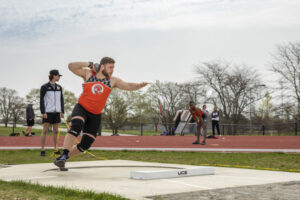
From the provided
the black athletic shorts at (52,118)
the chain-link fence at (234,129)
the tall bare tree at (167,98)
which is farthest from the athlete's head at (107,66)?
the tall bare tree at (167,98)

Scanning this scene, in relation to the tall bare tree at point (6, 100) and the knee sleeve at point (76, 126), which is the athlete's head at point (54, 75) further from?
the tall bare tree at point (6, 100)

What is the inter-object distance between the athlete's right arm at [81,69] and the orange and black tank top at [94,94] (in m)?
0.11

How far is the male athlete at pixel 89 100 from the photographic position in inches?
240

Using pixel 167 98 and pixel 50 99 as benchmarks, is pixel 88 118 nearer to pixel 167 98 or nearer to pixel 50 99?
pixel 50 99

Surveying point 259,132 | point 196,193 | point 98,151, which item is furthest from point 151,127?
point 196,193

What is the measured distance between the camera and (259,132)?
33.9 metres

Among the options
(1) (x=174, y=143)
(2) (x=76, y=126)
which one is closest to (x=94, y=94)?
(2) (x=76, y=126)

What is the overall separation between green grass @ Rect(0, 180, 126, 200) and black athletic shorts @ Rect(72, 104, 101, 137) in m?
1.64

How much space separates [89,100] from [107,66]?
626 mm

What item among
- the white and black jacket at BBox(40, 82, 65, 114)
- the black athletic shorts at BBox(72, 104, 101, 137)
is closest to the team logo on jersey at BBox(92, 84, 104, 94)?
the black athletic shorts at BBox(72, 104, 101, 137)

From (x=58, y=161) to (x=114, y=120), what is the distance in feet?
139

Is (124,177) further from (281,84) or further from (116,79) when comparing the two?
(281,84)

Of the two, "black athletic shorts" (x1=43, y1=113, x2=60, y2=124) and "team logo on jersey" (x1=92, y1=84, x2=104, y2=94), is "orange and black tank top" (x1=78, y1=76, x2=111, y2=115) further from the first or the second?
"black athletic shorts" (x1=43, y1=113, x2=60, y2=124)

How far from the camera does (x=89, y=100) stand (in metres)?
6.14
